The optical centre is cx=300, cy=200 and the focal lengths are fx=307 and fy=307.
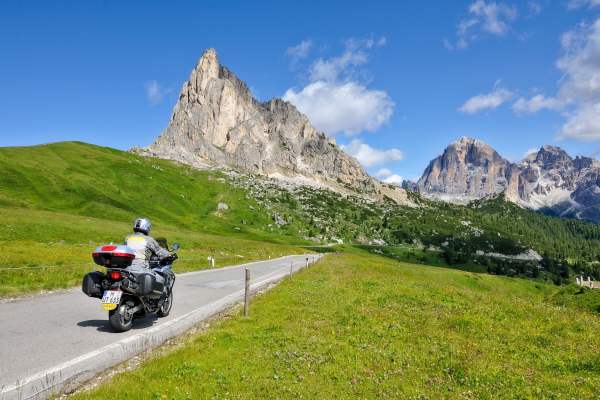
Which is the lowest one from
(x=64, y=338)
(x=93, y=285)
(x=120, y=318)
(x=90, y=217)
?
(x=64, y=338)

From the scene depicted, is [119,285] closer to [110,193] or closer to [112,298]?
[112,298]

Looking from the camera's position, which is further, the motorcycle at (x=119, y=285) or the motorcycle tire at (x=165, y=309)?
the motorcycle tire at (x=165, y=309)

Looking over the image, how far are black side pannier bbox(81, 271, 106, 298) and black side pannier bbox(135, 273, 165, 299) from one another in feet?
4.59

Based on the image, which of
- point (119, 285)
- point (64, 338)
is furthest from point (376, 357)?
point (64, 338)

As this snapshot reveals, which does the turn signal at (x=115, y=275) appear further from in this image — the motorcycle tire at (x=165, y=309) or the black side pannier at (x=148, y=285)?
the motorcycle tire at (x=165, y=309)

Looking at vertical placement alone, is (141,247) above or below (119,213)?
below

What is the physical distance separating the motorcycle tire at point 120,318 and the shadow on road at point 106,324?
0.46 meters

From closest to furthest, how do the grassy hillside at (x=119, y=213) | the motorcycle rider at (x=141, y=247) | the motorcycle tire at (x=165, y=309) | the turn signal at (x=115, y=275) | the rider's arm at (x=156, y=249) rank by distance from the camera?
the turn signal at (x=115, y=275) < the motorcycle rider at (x=141, y=247) < the rider's arm at (x=156, y=249) < the motorcycle tire at (x=165, y=309) < the grassy hillside at (x=119, y=213)

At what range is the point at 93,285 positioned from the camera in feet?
34.9

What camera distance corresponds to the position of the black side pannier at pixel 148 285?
10531 millimetres

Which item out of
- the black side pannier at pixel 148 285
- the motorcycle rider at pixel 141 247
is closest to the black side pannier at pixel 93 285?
the motorcycle rider at pixel 141 247

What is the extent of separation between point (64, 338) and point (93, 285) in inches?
69.0

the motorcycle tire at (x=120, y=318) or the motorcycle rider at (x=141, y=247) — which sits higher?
the motorcycle rider at (x=141, y=247)

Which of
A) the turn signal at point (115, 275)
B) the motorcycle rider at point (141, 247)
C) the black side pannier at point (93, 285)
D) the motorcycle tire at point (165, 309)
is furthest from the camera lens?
the motorcycle tire at point (165, 309)
